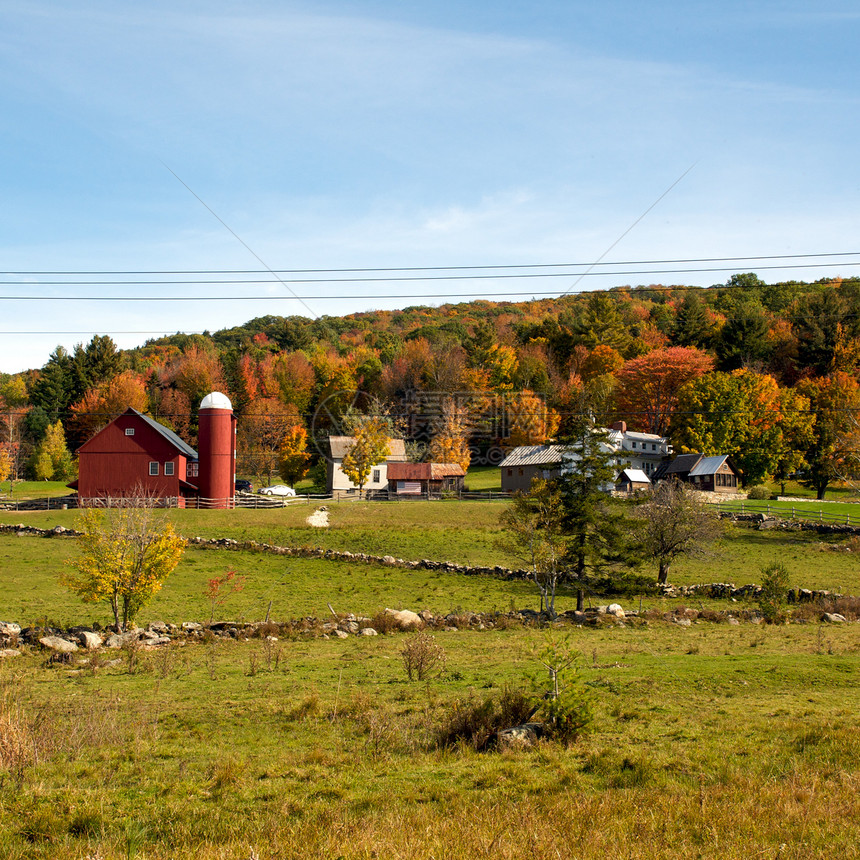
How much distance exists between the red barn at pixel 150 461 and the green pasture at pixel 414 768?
125ft

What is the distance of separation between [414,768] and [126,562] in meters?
16.4

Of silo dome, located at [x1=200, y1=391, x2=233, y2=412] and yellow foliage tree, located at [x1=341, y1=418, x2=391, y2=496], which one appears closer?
silo dome, located at [x1=200, y1=391, x2=233, y2=412]

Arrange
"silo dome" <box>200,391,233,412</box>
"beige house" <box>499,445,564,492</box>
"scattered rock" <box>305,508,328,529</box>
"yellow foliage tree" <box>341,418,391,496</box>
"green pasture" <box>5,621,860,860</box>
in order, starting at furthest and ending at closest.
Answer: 1. "beige house" <box>499,445,564,492</box>
2. "yellow foliage tree" <box>341,418,391,496</box>
3. "silo dome" <box>200,391,233,412</box>
4. "scattered rock" <box>305,508,328,529</box>
5. "green pasture" <box>5,621,860,860</box>

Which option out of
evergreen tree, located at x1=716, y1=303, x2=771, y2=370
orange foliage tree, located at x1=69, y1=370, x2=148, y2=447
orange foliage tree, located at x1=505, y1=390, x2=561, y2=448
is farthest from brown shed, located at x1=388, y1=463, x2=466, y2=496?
evergreen tree, located at x1=716, y1=303, x2=771, y2=370

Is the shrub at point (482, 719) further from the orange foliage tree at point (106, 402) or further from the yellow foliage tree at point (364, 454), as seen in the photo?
the orange foliage tree at point (106, 402)

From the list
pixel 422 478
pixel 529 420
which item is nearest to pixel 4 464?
pixel 422 478

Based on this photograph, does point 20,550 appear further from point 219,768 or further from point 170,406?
point 170,406

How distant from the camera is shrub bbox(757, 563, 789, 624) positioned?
26000 millimetres

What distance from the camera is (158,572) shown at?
2356 cm

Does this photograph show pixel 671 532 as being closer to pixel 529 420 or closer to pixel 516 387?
pixel 529 420

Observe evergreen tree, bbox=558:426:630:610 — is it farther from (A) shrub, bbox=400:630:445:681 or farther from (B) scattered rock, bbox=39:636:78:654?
(B) scattered rock, bbox=39:636:78:654

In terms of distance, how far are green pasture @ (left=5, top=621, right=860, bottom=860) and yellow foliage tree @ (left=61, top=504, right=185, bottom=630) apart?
6.04 metres

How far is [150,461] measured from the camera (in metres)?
54.4

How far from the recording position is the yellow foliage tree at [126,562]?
22.8 metres
